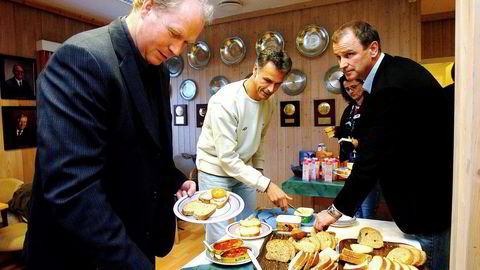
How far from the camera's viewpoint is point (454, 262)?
64cm

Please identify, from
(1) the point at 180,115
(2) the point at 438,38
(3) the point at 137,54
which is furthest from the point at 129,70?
(2) the point at 438,38

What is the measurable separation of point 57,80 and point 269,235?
94 cm

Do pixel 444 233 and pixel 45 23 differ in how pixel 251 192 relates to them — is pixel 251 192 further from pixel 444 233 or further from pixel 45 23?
pixel 45 23

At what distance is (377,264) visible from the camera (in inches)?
38.3

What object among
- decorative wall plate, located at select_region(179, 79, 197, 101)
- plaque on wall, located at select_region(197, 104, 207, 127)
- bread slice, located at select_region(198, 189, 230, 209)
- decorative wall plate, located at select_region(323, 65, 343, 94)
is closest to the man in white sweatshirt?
bread slice, located at select_region(198, 189, 230, 209)

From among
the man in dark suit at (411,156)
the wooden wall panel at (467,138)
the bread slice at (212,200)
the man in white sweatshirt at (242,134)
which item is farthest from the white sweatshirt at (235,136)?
the wooden wall panel at (467,138)

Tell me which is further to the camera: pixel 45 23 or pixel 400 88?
pixel 45 23

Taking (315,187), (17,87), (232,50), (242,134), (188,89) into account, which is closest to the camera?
(242,134)

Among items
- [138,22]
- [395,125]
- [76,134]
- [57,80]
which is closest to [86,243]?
[76,134]

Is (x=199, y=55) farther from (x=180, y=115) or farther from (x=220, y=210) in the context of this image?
(x=220, y=210)

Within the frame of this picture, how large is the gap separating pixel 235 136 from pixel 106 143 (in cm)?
107

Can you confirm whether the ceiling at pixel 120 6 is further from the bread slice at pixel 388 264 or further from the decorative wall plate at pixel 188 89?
the bread slice at pixel 388 264

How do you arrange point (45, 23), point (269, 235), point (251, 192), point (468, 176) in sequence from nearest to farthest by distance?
1. point (468, 176)
2. point (269, 235)
3. point (251, 192)
4. point (45, 23)

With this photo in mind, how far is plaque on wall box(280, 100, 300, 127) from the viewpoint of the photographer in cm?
395
